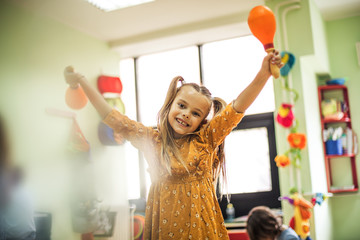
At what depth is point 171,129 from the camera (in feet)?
4.46

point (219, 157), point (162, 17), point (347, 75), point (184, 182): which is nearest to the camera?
point (184, 182)

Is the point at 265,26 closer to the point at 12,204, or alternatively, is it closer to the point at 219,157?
the point at 219,157

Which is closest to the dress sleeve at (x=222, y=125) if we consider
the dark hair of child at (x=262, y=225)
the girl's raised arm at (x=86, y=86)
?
the girl's raised arm at (x=86, y=86)

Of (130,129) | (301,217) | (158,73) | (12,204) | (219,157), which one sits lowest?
(301,217)

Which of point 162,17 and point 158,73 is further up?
point 162,17

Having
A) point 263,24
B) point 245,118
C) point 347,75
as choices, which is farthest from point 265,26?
point 347,75

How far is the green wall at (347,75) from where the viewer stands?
3.43 m

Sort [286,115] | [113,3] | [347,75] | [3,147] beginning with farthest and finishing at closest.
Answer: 1. [347,75]
2. [113,3]
3. [286,115]
4. [3,147]

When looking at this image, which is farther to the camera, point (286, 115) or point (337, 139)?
point (337, 139)

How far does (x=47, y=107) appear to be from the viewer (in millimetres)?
2615

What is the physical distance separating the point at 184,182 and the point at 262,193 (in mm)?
2257

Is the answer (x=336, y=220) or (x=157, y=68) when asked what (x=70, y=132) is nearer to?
(x=157, y=68)

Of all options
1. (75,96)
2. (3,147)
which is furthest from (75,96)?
(3,147)

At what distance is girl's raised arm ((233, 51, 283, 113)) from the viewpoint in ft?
3.69
